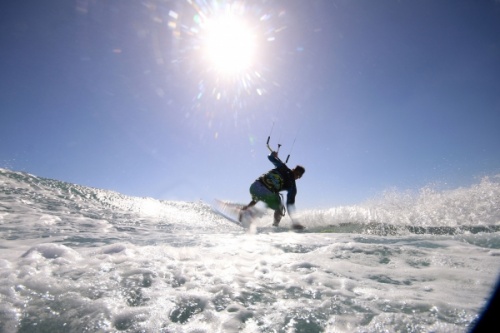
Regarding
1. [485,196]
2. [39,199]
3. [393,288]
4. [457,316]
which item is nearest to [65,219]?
Answer: [39,199]

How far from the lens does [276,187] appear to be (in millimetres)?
10875

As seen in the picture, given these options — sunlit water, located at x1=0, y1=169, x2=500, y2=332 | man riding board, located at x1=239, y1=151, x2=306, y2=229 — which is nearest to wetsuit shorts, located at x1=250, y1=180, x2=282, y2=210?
man riding board, located at x1=239, y1=151, x2=306, y2=229

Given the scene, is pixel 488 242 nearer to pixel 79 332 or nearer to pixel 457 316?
pixel 457 316

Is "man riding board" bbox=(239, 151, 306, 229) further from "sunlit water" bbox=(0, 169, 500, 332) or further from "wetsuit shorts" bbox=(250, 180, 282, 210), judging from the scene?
"sunlit water" bbox=(0, 169, 500, 332)

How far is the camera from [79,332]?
1917 mm

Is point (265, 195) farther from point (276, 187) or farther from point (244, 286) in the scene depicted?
point (244, 286)

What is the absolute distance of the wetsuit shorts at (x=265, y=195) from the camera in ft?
35.6

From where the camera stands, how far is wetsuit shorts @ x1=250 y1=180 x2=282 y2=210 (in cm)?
1084

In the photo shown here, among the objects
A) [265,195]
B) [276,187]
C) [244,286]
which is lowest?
[244,286]

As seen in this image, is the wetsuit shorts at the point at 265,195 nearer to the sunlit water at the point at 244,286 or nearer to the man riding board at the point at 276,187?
the man riding board at the point at 276,187

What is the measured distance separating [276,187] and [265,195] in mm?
584

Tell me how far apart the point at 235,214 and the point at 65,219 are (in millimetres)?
7828

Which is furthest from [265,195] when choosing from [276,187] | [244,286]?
[244,286]

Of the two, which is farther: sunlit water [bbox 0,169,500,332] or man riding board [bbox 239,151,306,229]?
man riding board [bbox 239,151,306,229]
